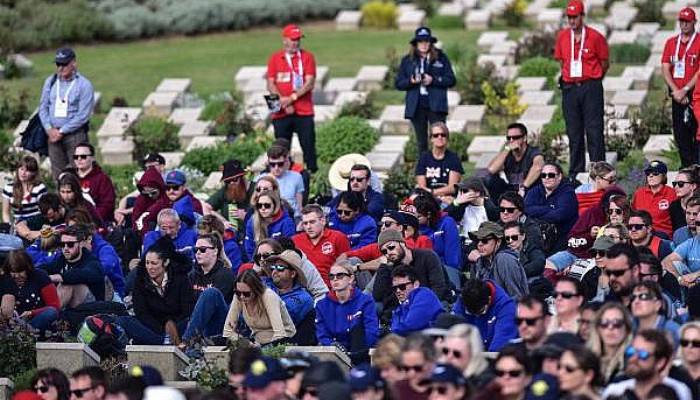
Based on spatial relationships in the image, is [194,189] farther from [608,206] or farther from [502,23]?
[502,23]

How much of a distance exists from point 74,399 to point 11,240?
19.9 feet

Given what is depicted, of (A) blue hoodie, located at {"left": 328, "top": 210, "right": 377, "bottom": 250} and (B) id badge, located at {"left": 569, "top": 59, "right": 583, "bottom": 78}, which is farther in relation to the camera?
(B) id badge, located at {"left": 569, "top": 59, "right": 583, "bottom": 78}

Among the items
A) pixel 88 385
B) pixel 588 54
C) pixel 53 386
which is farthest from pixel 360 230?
pixel 88 385

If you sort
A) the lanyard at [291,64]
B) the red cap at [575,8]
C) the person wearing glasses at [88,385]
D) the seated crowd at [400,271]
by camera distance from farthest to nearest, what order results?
the lanyard at [291,64] < the red cap at [575,8] < the person wearing glasses at [88,385] < the seated crowd at [400,271]

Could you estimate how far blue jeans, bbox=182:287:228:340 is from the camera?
19109mm

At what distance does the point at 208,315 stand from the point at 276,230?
2.33 m

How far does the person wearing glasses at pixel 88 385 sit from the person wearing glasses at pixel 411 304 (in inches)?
124

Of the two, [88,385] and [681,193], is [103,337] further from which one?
[681,193]

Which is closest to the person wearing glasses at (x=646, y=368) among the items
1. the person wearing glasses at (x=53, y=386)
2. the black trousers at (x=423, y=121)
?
the person wearing glasses at (x=53, y=386)

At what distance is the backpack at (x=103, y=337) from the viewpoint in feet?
63.5

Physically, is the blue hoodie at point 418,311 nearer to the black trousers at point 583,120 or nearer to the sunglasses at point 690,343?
the sunglasses at point 690,343

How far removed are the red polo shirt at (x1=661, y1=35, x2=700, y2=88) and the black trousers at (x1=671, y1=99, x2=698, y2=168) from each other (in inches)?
10.9

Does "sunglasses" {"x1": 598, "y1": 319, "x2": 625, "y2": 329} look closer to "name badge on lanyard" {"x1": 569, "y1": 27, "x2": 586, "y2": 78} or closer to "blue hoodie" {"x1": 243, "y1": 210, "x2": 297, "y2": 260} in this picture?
"blue hoodie" {"x1": 243, "y1": 210, "x2": 297, "y2": 260}

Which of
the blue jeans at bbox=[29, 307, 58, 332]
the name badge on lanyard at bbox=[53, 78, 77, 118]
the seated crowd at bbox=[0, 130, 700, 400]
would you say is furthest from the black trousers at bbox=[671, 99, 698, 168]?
the blue jeans at bbox=[29, 307, 58, 332]
